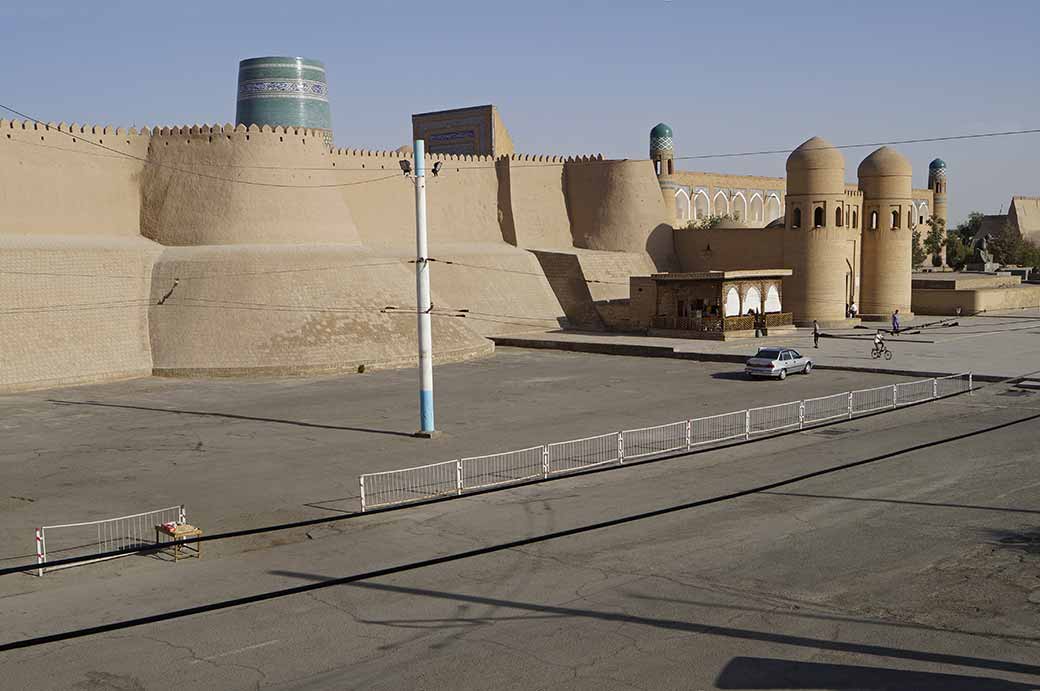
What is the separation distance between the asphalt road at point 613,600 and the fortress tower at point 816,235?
93.9 feet

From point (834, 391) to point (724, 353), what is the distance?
7.91m

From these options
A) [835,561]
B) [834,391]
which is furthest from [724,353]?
[835,561]

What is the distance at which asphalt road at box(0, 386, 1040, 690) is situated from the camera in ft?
28.5

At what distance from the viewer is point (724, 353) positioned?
33.9m

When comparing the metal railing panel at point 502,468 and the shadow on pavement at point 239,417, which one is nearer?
the metal railing panel at point 502,468

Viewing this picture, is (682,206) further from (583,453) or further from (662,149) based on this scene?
(583,453)

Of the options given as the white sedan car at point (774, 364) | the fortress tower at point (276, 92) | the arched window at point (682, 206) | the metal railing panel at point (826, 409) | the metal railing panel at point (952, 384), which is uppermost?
the fortress tower at point (276, 92)

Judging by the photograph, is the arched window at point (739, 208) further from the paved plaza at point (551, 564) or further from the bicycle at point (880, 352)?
the paved plaza at point (551, 564)

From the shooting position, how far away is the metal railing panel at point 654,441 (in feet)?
62.0

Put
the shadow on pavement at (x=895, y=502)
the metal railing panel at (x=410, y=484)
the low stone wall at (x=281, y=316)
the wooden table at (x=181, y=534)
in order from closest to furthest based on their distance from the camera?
the wooden table at (x=181, y=534) → the shadow on pavement at (x=895, y=502) → the metal railing panel at (x=410, y=484) → the low stone wall at (x=281, y=316)

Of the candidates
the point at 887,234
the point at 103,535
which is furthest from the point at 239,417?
the point at 887,234

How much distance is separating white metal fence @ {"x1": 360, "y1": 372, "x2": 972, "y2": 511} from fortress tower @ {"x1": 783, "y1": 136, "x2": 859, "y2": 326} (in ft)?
60.8

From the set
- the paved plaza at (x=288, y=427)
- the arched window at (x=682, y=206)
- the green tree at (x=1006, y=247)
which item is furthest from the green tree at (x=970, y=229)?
the paved plaza at (x=288, y=427)

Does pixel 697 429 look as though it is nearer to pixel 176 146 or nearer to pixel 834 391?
pixel 834 391
